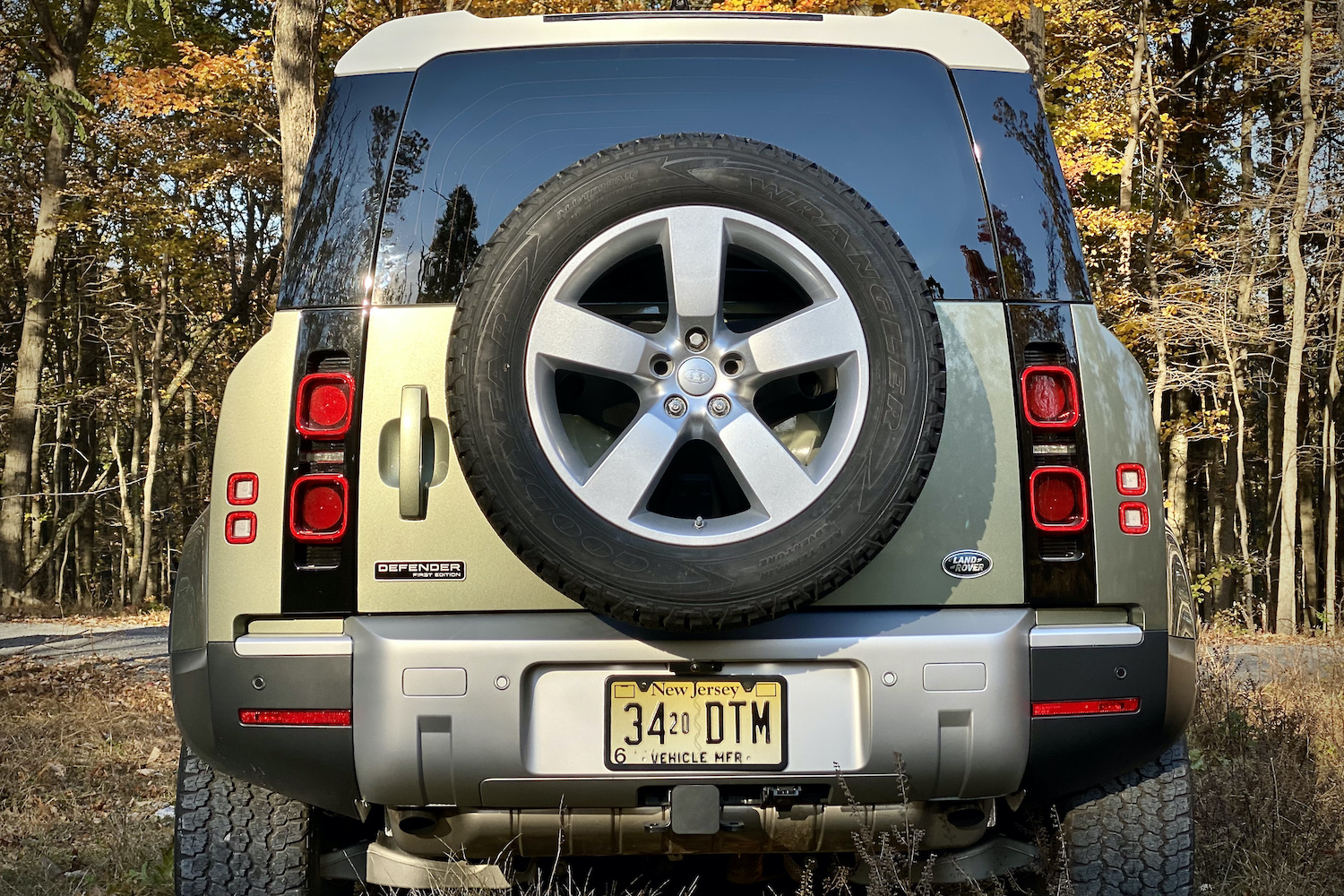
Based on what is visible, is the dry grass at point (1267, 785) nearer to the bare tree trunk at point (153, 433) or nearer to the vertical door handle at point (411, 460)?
the vertical door handle at point (411, 460)

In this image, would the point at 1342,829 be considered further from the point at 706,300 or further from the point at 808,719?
the point at 706,300

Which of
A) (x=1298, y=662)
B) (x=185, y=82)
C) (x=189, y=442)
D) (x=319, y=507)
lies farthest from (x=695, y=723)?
(x=189, y=442)

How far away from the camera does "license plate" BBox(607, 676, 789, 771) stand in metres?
2.49

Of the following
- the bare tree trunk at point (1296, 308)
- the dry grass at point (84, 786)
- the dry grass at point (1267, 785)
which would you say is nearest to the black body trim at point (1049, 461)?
the dry grass at point (1267, 785)

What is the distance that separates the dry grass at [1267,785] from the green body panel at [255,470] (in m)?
2.68

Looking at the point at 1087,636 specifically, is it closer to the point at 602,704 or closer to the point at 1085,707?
the point at 1085,707

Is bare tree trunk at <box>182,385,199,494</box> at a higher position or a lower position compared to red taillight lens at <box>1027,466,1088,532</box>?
higher

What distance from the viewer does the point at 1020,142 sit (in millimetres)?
2758

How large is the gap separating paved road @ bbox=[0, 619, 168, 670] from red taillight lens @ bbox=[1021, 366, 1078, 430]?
25.9 feet

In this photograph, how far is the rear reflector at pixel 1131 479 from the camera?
2.61 m

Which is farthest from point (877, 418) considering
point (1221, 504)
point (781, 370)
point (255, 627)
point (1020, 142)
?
point (1221, 504)

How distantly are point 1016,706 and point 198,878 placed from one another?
1920 mm

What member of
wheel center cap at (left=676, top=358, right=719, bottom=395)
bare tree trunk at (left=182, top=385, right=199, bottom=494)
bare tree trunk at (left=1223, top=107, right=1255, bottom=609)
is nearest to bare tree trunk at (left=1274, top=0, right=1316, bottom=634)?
bare tree trunk at (left=1223, top=107, right=1255, bottom=609)

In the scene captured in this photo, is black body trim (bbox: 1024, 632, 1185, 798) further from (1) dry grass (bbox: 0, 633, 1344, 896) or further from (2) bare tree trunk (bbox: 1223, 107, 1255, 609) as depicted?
(2) bare tree trunk (bbox: 1223, 107, 1255, 609)
